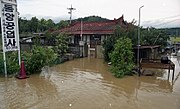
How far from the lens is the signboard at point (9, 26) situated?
10.2 metres

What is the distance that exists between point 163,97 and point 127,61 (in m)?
4.42

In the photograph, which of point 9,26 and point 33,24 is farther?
point 33,24

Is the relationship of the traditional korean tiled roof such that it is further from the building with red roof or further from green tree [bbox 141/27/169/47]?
green tree [bbox 141/27/169/47]

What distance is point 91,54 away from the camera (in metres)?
18.9

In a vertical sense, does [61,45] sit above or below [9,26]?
below

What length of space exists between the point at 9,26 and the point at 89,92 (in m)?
5.89

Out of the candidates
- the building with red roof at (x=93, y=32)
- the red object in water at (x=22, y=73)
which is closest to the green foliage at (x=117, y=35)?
the building with red roof at (x=93, y=32)

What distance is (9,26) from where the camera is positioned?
34.6 ft

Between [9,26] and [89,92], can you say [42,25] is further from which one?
[89,92]

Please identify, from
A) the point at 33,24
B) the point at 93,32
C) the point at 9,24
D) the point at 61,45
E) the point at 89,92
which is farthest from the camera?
the point at 33,24

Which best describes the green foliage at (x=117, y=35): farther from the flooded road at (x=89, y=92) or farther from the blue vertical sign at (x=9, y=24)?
the blue vertical sign at (x=9, y=24)

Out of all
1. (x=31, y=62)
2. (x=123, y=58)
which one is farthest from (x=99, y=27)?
(x=31, y=62)

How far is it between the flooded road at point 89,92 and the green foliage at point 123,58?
0.65 m

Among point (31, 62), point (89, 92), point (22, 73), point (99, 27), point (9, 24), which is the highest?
point (99, 27)
